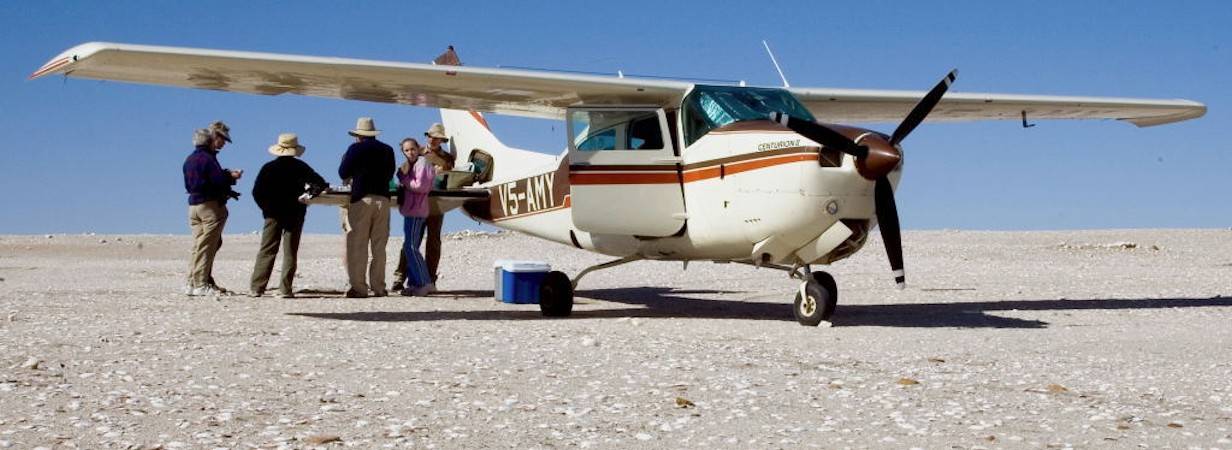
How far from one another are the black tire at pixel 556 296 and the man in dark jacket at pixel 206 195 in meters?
4.37

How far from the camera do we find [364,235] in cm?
1526

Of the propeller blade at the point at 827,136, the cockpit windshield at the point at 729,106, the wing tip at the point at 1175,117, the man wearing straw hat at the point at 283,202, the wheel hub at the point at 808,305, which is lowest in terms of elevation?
the wheel hub at the point at 808,305

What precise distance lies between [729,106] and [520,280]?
4.37 metres

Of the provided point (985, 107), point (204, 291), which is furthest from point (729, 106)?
point (204, 291)

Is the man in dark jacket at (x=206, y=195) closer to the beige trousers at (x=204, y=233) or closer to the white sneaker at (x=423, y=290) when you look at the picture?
the beige trousers at (x=204, y=233)

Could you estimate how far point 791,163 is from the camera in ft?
36.0

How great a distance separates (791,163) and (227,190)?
7.66 metres

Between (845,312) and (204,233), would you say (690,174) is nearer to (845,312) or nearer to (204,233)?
(845,312)

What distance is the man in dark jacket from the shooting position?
49.0 feet

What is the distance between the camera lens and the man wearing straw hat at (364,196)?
1501 cm

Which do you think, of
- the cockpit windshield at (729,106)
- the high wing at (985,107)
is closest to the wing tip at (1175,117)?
the high wing at (985,107)

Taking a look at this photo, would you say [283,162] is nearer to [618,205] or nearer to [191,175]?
[191,175]

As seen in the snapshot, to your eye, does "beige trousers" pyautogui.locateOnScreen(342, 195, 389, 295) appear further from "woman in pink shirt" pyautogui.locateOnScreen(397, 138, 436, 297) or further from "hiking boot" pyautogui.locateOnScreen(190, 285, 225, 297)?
"hiking boot" pyautogui.locateOnScreen(190, 285, 225, 297)

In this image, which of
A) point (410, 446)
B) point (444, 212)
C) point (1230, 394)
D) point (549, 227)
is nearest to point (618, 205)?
point (549, 227)
